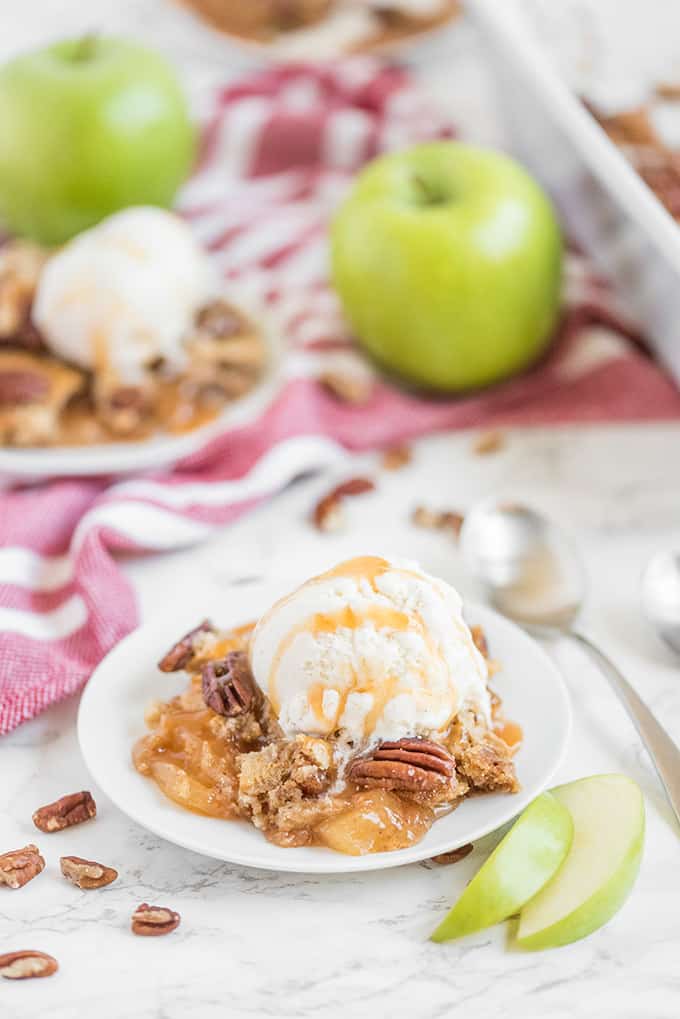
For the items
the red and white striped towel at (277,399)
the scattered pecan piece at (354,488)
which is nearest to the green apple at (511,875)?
the red and white striped towel at (277,399)

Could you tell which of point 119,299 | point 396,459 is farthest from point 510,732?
point 119,299

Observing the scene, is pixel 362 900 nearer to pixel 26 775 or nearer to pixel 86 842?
pixel 86 842

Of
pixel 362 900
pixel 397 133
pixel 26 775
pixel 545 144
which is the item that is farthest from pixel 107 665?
pixel 397 133

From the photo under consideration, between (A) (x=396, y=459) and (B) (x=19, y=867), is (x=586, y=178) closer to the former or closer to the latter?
(A) (x=396, y=459)

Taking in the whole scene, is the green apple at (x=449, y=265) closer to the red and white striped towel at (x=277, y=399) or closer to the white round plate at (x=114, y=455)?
the red and white striped towel at (x=277, y=399)

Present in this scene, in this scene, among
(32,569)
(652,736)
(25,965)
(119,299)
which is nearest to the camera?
(25,965)

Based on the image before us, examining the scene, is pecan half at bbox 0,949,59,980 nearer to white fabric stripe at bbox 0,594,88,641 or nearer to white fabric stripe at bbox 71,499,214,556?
white fabric stripe at bbox 0,594,88,641
